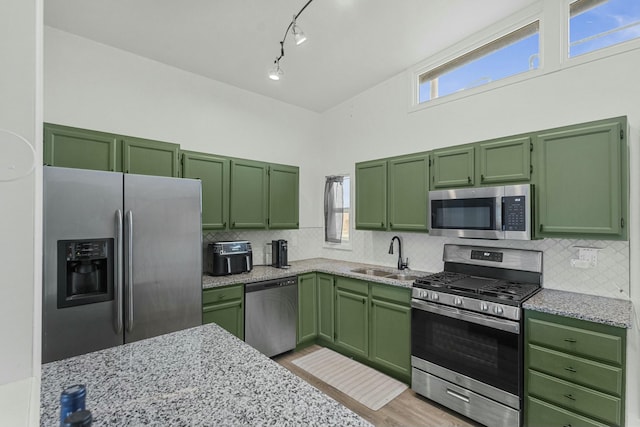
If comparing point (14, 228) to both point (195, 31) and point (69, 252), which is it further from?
point (195, 31)

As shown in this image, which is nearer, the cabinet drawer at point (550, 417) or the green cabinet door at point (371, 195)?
the cabinet drawer at point (550, 417)

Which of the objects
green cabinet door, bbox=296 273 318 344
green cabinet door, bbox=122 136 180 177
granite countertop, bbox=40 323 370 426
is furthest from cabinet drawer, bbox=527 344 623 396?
green cabinet door, bbox=122 136 180 177

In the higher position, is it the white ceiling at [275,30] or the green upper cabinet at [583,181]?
the white ceiling at [275,30]

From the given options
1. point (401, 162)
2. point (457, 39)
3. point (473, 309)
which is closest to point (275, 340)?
A: point (473, 309)

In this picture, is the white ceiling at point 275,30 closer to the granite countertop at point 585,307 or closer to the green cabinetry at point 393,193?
the green cabinetry at point 393,193

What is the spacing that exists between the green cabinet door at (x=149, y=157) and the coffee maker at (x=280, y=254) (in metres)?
1.44

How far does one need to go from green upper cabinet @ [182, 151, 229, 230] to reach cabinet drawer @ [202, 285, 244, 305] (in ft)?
2.12

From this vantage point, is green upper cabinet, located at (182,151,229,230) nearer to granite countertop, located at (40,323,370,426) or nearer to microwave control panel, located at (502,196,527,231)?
granite countertop, located at (40,323,370,426)

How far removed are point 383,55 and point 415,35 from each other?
409 mm

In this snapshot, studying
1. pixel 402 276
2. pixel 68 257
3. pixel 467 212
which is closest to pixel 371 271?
pixel 402 276

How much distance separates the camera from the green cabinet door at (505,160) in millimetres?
2389

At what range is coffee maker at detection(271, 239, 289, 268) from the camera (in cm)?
380

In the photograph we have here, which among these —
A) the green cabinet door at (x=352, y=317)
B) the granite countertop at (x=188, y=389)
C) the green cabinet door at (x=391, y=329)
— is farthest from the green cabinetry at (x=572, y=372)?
the granite countertop at (x=188, y=389)

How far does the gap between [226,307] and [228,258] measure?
1.76ft
